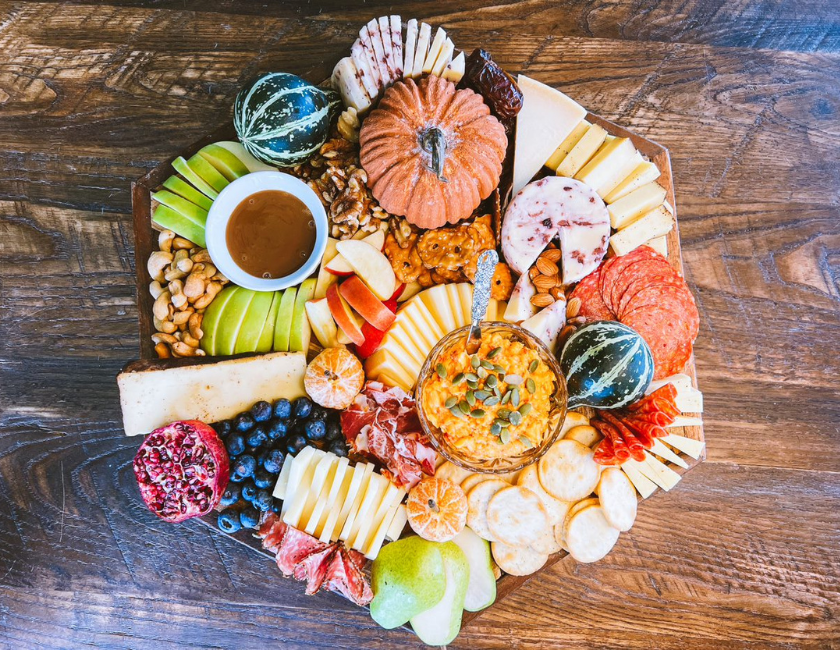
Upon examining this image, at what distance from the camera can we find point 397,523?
1.49 metres

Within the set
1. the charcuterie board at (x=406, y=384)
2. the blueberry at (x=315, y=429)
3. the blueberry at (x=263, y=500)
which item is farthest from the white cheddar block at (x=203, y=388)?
the blueberry at (x=263, y=500)

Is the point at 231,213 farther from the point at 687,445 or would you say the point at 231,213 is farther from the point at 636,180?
the point at 687,445

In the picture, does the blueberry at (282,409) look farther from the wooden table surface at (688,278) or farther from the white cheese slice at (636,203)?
the white cheese slice at (636,203)

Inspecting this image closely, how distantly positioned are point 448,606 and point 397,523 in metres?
0.26

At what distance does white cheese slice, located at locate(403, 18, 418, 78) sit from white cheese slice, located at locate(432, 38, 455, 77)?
0.22ft

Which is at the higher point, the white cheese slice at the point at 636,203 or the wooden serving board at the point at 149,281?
the white cheese slice at the point at 636,203

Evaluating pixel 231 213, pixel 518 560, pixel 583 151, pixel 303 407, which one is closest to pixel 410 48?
pixel 583 151

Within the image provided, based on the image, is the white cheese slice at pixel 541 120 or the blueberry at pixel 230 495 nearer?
the blueberry at pixel 230 495

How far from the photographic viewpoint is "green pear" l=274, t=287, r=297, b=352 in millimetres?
1542

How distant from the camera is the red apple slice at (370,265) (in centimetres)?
153

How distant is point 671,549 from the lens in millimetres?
1863

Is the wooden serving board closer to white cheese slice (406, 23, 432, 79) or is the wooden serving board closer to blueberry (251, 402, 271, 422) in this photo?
blueberry (251, 402, 271, 422)

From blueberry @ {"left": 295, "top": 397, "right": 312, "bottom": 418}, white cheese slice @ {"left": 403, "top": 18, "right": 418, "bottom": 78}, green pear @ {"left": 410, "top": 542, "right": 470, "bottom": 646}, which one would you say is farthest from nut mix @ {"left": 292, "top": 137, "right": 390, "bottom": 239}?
green pear @ {"left": 410, "top": 542, "right": 470, "bottom": 646}

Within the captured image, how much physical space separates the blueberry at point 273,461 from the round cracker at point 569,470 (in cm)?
73
